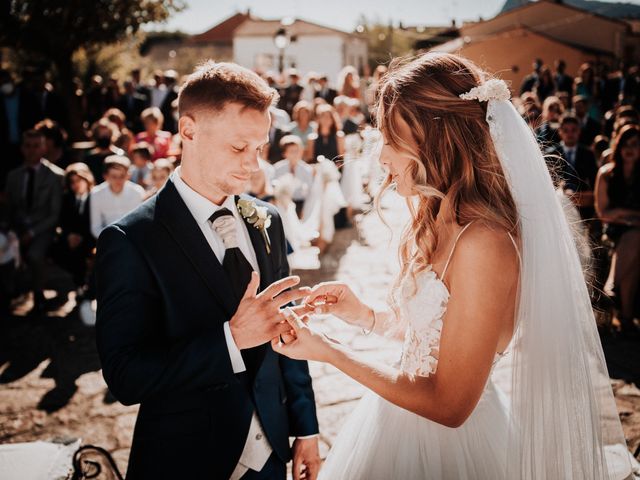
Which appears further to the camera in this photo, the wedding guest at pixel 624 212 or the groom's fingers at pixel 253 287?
the wedding guest at pixel 624 212

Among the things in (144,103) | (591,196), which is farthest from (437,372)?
(144,103)

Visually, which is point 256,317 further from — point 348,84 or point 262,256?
point 348,84

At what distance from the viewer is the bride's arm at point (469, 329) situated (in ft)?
5.32

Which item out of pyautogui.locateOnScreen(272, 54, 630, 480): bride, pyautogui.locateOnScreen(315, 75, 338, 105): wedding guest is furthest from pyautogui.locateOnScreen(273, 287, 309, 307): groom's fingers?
pyautogui.locateOnScreen(315, 75, 338, 105): wedding guest

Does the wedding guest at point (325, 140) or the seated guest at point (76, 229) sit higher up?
the wedding guest at point (325, 140)

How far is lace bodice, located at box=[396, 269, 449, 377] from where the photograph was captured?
1855 mm

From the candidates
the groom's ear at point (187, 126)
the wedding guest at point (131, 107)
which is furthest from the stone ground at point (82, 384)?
the wedding guest at point (131, 107)

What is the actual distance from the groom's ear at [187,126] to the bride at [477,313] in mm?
734

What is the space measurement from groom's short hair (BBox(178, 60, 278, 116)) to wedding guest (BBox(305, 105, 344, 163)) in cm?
743

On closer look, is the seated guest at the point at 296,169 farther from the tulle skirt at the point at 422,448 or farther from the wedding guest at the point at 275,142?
the tulle skirt at the point at 422,448

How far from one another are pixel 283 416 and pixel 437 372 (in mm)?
709

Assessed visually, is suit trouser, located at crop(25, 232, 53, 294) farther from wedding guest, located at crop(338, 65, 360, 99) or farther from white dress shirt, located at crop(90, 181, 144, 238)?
wedding guest, located at crop(338, 65, 360, 99)

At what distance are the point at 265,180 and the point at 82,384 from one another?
3.47 meters

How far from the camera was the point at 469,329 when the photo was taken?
5.32 ft
